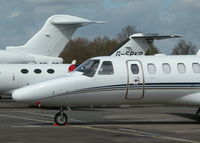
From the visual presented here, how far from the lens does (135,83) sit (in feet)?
58.4

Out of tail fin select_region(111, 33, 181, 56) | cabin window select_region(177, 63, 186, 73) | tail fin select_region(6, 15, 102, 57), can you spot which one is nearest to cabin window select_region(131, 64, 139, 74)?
cabin window select_region(177, 63, 186, 73)

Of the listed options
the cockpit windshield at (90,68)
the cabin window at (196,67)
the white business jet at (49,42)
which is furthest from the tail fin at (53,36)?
A: the cabin window at (196,67)

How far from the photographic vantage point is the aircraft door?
58.3ft

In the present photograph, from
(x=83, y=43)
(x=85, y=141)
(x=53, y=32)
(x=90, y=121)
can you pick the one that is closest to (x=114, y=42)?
(x=83, y=43)

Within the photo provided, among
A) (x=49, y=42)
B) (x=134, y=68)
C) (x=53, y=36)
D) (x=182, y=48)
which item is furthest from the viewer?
(x=182, y=48)

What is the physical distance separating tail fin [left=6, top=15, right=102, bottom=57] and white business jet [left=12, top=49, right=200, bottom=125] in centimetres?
2172

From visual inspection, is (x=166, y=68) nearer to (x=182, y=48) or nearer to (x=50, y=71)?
(x=50, y=71)

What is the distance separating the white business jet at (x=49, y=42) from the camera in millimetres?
39013

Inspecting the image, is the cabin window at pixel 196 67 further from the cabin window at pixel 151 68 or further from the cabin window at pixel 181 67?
the cabin window at pixel 151 68

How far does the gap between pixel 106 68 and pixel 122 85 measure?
2.50 ft

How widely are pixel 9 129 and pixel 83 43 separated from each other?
94.1 metres

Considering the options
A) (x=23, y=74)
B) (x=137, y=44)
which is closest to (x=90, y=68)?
(x=23, y=74)

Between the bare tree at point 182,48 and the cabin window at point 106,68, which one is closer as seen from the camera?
the cabin window at point 106,68

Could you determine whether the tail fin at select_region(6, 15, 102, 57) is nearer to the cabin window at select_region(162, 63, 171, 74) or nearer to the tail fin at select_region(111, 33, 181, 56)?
the tail fin at select_region(111, 33, 181, 56)
